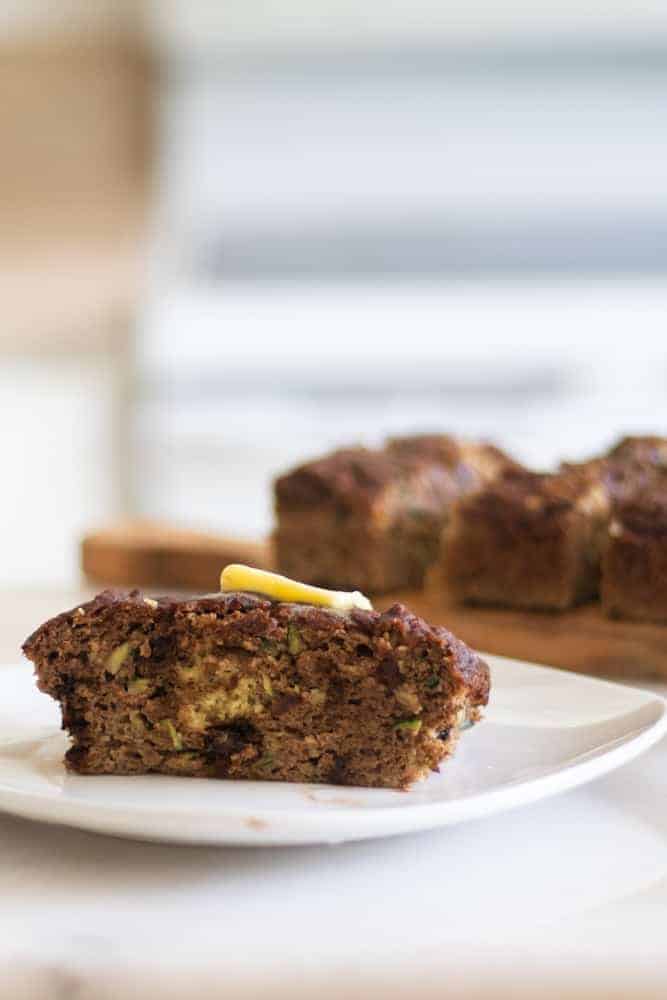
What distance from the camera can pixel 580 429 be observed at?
683 cm

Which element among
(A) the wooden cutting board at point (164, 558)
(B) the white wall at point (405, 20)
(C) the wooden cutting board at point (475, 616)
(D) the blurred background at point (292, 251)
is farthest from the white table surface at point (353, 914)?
(B) the white wall at point (405, 20)

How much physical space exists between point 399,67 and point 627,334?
1711mm

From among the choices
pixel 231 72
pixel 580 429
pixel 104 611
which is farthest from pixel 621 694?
pixel 231 72

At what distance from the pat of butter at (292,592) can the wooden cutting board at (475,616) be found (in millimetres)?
1003

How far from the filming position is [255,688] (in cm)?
166

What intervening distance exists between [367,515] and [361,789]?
147 centimetres

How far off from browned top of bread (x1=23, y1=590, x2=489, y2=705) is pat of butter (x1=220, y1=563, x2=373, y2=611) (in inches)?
0.5

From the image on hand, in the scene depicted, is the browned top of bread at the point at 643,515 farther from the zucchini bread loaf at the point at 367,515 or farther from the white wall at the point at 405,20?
the white wall at the point at 405,20

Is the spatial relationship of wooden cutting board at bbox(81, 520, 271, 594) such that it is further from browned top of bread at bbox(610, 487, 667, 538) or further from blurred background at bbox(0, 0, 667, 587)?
blurred background at bbox(0, 0, 667, 587)

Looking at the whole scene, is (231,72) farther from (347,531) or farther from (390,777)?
(390,777)

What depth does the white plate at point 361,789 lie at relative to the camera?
4.38 feet

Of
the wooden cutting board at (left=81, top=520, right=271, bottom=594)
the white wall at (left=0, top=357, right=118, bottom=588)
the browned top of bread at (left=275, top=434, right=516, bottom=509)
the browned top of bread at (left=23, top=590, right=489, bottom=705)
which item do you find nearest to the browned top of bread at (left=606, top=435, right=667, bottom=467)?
the browned top of bread at (left=275, top=434, right=516, bottom=509)

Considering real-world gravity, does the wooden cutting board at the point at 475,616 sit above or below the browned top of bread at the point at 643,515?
below

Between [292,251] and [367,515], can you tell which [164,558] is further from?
[292,251]
